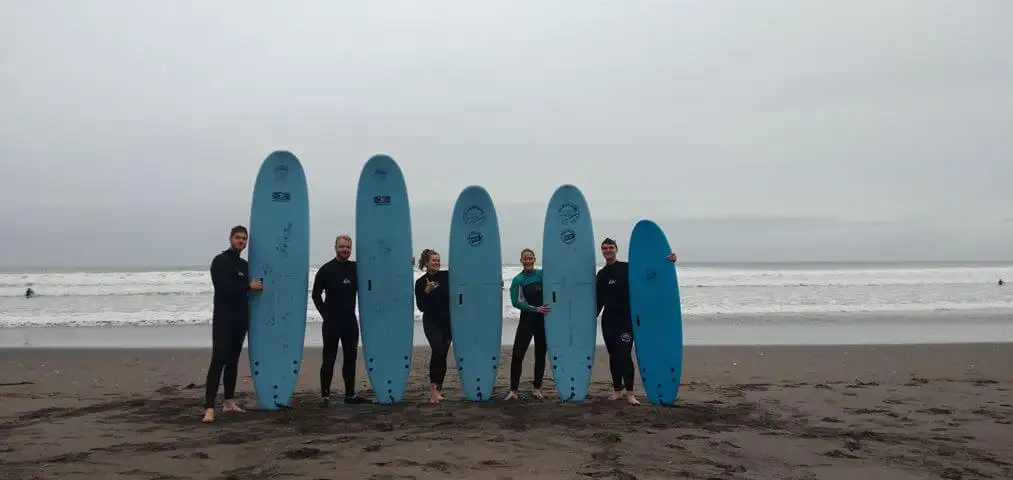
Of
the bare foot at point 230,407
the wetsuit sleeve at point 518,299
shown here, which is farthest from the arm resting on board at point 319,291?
the wetsuit sleeve at point 518,299

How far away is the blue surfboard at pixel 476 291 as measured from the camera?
216 inches

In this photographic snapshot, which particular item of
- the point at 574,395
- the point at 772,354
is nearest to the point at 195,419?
the point at 574,395

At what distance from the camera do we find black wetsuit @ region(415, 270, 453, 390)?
17.0 ft

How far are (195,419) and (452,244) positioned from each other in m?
2.45

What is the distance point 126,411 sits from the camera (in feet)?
15.9

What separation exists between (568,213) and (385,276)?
1.75 meters

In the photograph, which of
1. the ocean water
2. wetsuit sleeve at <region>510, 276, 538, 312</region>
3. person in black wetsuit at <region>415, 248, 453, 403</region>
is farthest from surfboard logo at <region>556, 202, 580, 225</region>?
the ocean water

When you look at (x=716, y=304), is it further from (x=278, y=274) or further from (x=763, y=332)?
(x=278, y=274)

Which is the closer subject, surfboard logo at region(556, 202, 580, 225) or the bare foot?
the bare foot

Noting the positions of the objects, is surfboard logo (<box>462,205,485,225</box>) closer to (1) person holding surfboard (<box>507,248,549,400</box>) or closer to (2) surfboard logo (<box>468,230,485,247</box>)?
(2) surfboard logo (<box>468,230,485,247</box>)

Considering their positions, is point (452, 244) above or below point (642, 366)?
above

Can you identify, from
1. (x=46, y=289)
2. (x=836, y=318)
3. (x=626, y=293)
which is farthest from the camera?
(x=46, y=289)

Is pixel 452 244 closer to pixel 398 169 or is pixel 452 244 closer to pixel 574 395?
pixel 398 169

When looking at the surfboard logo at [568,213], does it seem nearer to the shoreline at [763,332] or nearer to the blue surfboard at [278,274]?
the blue surfboard at [278,274]
